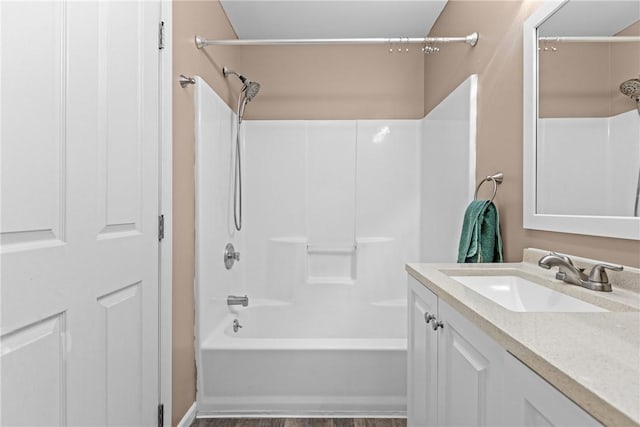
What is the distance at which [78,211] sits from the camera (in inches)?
42.6


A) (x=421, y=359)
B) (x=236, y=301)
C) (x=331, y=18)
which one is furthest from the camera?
(x=331, y=18)

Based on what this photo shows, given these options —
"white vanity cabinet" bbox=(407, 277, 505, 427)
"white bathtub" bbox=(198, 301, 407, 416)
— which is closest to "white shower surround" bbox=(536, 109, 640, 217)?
"white vanity cabinet" bbox=(407, 277, 505, 427)

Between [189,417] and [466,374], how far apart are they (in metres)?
1.61

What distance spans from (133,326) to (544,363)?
132 centimetres

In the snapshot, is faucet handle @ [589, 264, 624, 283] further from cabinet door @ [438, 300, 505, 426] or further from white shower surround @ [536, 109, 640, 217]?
cabinet door @ [438, 300, 505, 426]

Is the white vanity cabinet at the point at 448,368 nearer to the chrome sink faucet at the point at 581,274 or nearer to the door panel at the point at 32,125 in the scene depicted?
the chrome sink faucet at the point at 581,274

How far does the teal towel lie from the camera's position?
1.75 meters

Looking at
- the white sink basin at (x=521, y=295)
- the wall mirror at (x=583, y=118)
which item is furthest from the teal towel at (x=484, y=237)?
the white sink basin at (x=521, y=295)

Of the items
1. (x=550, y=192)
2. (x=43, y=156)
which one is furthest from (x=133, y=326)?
(x=550, y=192)

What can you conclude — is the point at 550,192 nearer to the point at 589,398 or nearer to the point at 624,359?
the point at 624,359

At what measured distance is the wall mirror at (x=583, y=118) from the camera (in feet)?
3.54

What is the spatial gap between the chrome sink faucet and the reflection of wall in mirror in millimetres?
443

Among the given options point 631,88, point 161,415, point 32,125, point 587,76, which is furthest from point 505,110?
point 161,415

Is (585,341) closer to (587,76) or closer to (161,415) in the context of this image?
(587,76)
